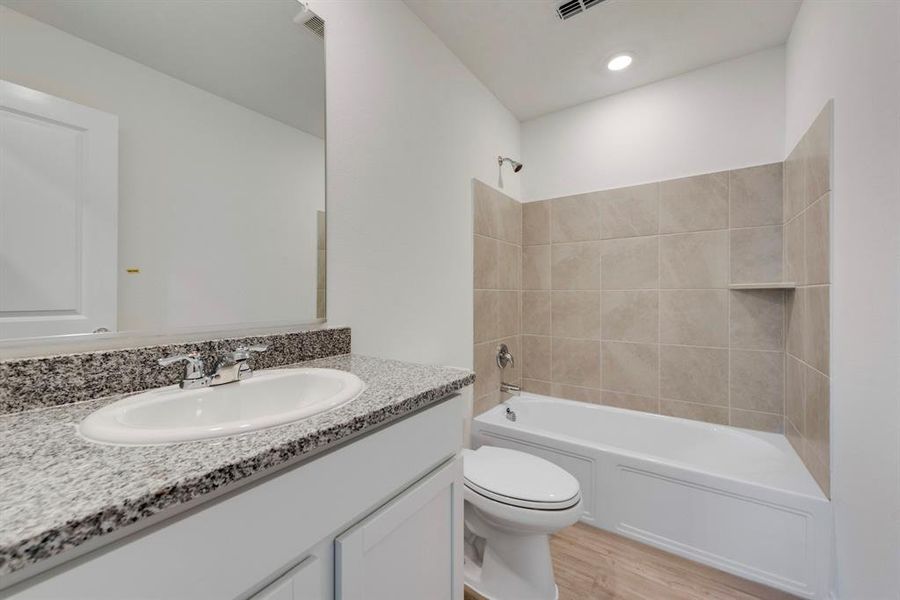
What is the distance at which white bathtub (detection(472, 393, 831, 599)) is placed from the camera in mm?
1364

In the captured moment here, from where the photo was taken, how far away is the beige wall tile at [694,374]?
2004 millimetres

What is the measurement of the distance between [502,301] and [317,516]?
1915 mm

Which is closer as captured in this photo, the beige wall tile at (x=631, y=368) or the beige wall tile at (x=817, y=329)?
the beige wall tile at (x=817, y=329)

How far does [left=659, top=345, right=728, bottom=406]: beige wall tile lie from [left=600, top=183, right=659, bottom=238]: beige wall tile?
74 cm

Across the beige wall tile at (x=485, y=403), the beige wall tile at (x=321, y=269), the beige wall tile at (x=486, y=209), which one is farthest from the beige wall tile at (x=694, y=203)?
the beige wall tile at (x=321, y=269)

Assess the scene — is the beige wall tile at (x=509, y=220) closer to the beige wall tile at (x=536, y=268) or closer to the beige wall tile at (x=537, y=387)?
the beige wall tile at (x=536, y=268)

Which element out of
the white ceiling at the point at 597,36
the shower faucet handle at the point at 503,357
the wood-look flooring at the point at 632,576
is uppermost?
the white ceiling at the point at 597,36

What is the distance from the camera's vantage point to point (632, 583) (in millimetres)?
1455

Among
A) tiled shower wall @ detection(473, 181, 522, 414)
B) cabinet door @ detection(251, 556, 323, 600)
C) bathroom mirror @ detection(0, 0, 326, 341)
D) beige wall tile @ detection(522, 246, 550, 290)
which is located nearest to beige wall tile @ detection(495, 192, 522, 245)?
tiled shower wall @ detection(473, 181, 522, 414)

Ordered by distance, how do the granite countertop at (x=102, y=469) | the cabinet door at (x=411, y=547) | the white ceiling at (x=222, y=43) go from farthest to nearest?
the white ceiling at (x=222, y=43)
the cabinet door at (x=411, y=547)
the granite countertop at (x=102, y=469)

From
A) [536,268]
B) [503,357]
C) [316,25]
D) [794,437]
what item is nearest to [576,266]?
[536,268]

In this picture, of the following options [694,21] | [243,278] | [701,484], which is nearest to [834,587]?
[701,484]

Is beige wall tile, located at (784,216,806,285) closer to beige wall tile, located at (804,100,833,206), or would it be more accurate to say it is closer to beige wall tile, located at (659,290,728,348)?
beige wall tile, located at (804,100,833,206)

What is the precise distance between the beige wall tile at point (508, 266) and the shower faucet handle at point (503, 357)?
1.32 ft
